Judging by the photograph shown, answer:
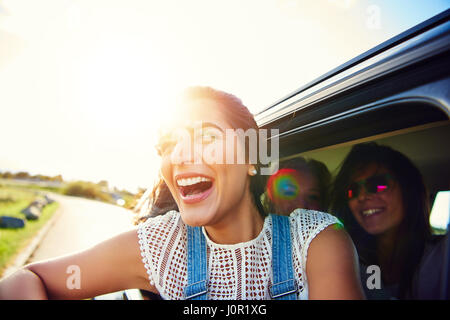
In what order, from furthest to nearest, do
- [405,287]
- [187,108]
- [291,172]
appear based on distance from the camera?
1. [291,172]
2. [405,287]
3. [187,108]

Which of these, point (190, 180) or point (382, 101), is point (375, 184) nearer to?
point (382, 101)

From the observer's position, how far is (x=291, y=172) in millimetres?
2668

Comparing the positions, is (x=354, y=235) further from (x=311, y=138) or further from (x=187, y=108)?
(x=187, y=108)

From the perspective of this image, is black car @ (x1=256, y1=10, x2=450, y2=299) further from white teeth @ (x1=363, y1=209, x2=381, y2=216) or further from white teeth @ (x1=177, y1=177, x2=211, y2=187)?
white teeth @ (x1=177, y1=177, x2=211, y2=187)

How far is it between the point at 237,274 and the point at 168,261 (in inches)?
16.0

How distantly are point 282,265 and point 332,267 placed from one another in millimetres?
293

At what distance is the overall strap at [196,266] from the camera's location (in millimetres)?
1526

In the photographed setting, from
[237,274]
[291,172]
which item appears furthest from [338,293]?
[291,172]

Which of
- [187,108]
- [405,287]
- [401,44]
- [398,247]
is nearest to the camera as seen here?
[401,44]

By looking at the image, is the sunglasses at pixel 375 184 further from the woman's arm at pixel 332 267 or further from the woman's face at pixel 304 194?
the woman's arm at pixel 332 267

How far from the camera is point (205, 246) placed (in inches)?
67.7

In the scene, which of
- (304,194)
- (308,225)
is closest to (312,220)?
(308,225)

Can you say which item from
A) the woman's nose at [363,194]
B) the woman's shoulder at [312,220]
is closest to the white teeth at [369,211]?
the woman's nose at [363,194]

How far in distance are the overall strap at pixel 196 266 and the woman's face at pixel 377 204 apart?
144cm
